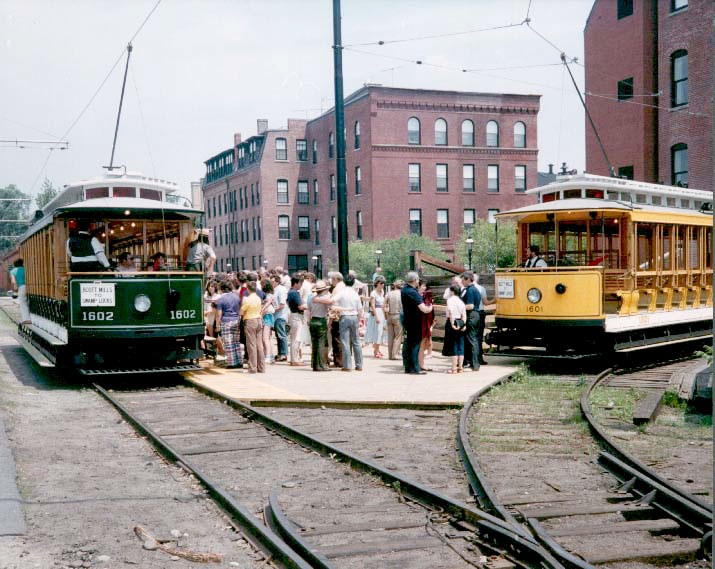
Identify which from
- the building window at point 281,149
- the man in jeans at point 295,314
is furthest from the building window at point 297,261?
the man in jeans at point 295,314

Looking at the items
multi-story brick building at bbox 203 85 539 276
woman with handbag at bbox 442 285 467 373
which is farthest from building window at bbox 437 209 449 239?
woman with handbag at bbox 442 285 467 373

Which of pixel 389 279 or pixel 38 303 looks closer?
pixel 38 303

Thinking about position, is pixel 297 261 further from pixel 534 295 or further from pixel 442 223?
pixel 534 295

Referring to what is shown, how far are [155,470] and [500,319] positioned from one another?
378 inches

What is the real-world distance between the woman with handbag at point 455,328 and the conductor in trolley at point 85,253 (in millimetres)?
5904

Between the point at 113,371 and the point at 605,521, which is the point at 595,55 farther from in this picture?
the point at 605,521

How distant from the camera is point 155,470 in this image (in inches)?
321

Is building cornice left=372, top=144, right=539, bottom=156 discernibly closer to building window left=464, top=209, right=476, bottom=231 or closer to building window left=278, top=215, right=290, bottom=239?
building window left=464, top=209, right=476, bottom=231

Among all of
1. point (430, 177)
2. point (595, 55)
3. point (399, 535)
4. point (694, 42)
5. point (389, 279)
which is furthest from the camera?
point (430, 177)

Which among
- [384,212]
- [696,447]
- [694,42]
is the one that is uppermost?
[694,42]

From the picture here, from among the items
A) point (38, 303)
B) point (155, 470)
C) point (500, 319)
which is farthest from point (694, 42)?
point (155, 470)

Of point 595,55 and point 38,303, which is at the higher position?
point 595,55

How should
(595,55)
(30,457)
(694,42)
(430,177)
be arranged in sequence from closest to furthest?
1. (30,457)
2. (694,42)
3. (595,55)
4. (430,177)

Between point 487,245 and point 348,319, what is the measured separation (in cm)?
3365
